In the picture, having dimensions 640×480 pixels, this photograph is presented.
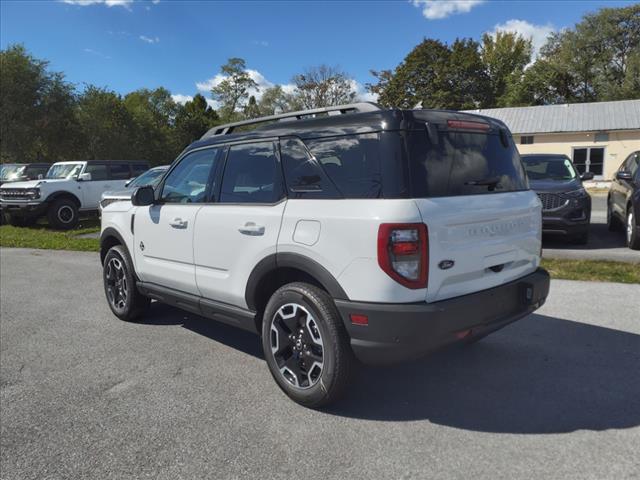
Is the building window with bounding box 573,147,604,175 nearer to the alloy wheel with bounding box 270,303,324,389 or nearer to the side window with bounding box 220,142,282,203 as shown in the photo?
the side window with bounding box 220,142,282,203

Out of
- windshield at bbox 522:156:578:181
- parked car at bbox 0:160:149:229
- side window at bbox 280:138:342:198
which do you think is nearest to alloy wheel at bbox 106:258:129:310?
side window at bbox 280:138:342:198

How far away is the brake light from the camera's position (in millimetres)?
3104

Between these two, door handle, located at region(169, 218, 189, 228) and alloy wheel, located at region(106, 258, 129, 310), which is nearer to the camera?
door handle, located at region(169, 218, 189, 228)

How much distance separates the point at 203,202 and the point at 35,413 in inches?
76.2

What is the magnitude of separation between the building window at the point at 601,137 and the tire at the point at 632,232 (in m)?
24.7

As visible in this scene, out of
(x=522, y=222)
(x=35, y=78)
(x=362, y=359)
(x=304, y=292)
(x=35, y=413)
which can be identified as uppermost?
(x=35, y=78)

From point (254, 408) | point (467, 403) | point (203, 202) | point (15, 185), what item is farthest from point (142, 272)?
point (15, 185)

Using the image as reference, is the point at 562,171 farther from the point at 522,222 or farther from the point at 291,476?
the point at 291,476

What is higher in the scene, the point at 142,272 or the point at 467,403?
the point at 142,272

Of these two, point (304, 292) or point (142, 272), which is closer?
point (304, 292)

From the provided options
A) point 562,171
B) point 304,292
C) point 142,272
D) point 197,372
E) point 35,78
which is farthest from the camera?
point 35,78

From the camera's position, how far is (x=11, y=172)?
1706 cm

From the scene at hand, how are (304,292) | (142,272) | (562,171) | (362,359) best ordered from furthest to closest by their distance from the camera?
(562,171) → (142,272) → (304,292) → (362,359)

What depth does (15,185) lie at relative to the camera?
563 inches
